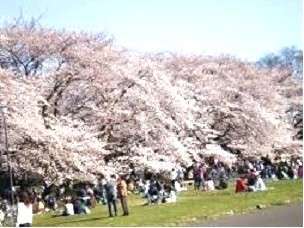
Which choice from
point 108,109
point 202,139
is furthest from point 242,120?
point 108,109

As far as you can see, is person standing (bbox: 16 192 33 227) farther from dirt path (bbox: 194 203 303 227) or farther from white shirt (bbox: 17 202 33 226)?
dirt path (bbox: 194 203 303 227)

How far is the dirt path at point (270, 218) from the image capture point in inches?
270

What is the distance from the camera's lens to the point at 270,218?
7324mm

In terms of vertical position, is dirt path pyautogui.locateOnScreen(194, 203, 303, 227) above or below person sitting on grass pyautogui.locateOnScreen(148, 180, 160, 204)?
below

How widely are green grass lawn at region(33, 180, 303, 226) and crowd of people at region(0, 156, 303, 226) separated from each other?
0.53 feet

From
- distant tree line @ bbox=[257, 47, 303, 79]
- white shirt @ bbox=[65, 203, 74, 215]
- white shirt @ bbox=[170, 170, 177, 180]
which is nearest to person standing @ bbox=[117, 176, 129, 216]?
white shirt @ bbox=[65, 203, 74, 215]

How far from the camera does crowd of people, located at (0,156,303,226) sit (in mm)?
8766

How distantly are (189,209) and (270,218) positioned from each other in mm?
1359

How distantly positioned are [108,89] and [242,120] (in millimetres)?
2370

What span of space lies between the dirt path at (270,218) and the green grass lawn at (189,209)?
0.61 feet

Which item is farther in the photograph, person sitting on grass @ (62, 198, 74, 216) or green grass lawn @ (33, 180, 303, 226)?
person sitting on grass @ (62, 198, 74, 216)

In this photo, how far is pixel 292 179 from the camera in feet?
27.3

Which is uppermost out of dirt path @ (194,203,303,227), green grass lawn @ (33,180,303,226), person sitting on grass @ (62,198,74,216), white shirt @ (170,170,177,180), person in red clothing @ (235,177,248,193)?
white shirt @ (170,170,177,180)

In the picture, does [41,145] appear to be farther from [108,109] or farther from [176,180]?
[176,180]
